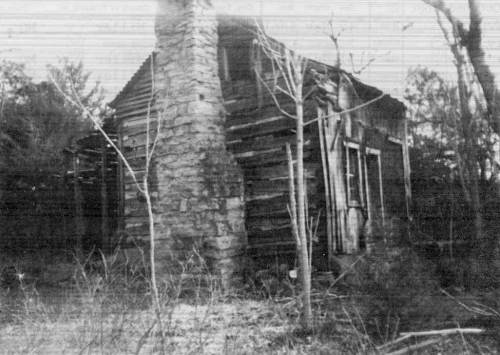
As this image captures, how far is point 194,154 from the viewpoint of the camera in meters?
7.90

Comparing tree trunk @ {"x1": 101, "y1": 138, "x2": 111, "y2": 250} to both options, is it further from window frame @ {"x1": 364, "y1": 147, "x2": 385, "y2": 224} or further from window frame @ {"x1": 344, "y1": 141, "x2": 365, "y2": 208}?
window frame @ {"x1": 364, "y1": 147, "x2": 385, "y2": 224}

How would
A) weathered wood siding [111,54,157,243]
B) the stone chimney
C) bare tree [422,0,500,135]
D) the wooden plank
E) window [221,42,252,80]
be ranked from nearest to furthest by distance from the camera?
bare tree [422,0,500,135] → the stone chimney → the wooden plank → window [221,42,252,80] → weathered wood siding [111,54,157,243]

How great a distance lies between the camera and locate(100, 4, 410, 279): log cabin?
25.3 feet

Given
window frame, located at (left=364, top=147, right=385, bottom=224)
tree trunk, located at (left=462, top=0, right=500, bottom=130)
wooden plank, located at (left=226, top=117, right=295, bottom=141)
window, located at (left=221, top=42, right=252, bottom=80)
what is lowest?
window frame, located at (left=364, top=147, right=385, bottom=224)

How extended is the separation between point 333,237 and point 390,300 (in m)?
2.88

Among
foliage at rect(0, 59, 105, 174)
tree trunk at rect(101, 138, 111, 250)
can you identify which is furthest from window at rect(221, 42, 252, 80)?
foliage at rect(0, 59, 105, 174)

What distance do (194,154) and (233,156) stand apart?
0.81m

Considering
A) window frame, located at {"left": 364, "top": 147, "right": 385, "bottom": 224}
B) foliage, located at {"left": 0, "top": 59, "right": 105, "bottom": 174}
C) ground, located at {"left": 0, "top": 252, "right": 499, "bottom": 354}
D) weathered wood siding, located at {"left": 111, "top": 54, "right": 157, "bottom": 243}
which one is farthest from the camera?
foliage, located at {"left": 0, "top": 59, "right": 105, "bottom": 174}

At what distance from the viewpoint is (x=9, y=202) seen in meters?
14.5

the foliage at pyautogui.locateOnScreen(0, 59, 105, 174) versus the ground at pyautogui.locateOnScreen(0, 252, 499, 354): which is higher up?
the foliage at pyautogui.locateOnScreen(0, 59, 105, 174)

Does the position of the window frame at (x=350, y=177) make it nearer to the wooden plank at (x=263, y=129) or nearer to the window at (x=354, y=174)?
the window at (x=354, y=174)

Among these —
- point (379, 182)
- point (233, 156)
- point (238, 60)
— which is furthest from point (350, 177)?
point (238, 60)

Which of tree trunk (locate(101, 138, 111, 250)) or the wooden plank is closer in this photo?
the wooden plank

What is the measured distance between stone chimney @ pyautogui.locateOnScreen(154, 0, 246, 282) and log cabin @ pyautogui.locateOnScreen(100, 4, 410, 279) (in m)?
0.02
